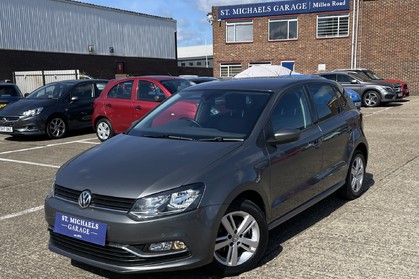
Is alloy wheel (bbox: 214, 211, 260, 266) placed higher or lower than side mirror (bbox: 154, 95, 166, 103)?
lower

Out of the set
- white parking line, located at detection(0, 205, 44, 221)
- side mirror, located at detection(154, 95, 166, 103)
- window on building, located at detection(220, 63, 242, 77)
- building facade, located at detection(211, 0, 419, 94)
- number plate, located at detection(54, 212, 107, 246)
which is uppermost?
building facade, located at detection(211, 0, 419, 94)

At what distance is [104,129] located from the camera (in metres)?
10.8

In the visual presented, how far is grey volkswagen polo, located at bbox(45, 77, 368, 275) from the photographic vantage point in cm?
305

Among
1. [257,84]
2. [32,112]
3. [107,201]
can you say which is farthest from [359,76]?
[107,201]

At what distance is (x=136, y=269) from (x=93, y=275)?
2.29 ft

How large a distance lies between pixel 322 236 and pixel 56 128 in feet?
30.0

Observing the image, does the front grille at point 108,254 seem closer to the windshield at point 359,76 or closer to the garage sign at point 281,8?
the windshield at point 359,76

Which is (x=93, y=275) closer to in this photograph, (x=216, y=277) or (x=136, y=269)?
(x=136, y=269)

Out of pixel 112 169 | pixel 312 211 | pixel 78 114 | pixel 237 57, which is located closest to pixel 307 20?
pixel 237 57

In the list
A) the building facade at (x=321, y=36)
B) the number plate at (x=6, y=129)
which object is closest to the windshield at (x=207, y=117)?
the number plate at (x=6, y=129)

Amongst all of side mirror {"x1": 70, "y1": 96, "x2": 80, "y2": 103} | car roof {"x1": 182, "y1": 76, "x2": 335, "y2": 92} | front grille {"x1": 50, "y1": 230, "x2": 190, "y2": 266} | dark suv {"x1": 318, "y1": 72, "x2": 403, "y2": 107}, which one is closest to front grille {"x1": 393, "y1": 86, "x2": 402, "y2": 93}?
dark suv {"x1": 318, "y1": 72, "x2": 403, "y2": 107}

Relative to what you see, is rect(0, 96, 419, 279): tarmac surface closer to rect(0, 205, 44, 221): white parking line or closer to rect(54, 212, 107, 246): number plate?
rect(0, 205, 44, 221): white parking line

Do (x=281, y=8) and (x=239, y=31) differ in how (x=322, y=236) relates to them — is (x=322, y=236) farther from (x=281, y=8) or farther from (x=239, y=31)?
(x=239, y=31)

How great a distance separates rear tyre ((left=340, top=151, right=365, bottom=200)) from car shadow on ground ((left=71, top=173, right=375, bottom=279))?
0.42 feet
